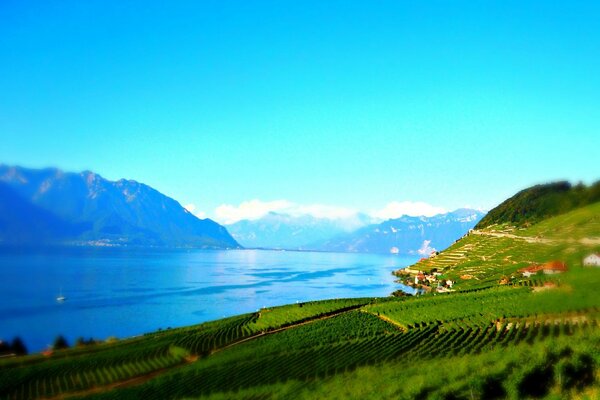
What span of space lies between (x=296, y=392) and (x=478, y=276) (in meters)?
61.2

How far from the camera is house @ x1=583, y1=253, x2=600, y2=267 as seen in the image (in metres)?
10.4

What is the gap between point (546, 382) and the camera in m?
15.0

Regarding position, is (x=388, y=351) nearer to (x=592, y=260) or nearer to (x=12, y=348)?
(x=592, y=260)

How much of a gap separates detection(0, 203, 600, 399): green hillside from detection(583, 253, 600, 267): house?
0.60ft

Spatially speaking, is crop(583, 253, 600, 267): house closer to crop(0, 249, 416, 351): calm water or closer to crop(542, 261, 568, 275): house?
crop(542, 261, 568, 275): house

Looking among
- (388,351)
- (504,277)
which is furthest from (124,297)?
(388,351)

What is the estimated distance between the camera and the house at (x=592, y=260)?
10397 millimetres

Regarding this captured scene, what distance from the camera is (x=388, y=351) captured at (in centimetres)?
3634

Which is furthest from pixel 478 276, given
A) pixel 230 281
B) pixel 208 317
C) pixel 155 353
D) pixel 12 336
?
pixel 230 281

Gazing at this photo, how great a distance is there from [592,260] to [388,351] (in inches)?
1105

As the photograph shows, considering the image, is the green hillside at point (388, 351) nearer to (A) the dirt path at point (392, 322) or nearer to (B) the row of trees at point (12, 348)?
(A) the dirt path at point (392, 322)

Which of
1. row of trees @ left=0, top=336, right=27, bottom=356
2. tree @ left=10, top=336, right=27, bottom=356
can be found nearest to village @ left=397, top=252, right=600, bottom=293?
tree @ left=10, top=336, right=27, bottom=356

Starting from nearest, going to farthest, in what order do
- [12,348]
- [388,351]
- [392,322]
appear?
[388,351] → [392,322] → [12,348]

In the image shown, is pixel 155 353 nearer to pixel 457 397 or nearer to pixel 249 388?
pixel 249 388
